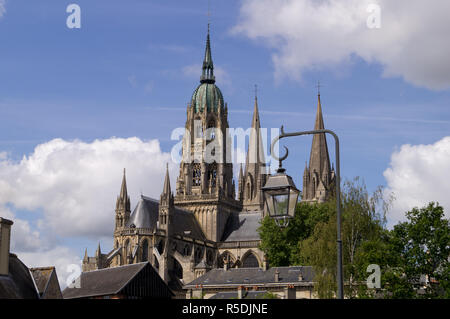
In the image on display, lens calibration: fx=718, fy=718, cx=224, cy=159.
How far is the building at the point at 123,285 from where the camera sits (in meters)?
47.3

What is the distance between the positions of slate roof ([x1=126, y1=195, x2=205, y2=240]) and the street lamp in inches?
3464

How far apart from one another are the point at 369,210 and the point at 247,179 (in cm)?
8253

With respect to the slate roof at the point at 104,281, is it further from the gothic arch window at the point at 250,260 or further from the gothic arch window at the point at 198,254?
the gothic arch window at the point at 250,260

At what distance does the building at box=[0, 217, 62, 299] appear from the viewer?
107 feet

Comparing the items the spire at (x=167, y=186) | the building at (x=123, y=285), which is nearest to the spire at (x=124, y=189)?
the spire at (x=167, y=186)

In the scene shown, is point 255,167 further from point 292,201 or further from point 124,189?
point 292,201

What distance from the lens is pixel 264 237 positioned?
8769cm

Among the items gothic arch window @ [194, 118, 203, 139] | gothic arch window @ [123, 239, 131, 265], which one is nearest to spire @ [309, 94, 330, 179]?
gothic arch window @ [194, 118, 203, 139]

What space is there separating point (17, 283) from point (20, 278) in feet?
3.11

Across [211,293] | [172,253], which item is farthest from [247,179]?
[211,293]

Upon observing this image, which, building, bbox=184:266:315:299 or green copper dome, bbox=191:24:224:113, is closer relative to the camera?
building, bbox=184:266:315:299

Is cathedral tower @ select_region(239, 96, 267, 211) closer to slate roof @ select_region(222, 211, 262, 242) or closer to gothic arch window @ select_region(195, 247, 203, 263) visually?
slate roof @ select_region(222, 211, 262, 242)
